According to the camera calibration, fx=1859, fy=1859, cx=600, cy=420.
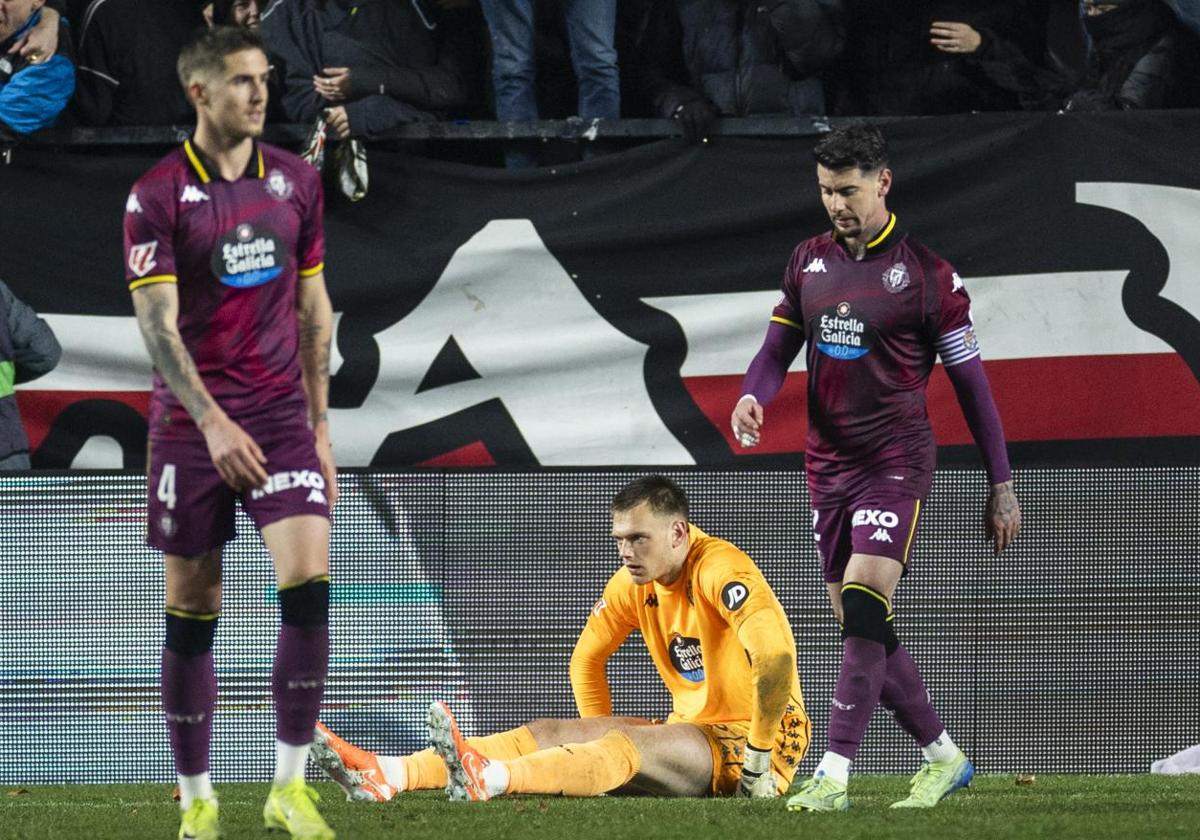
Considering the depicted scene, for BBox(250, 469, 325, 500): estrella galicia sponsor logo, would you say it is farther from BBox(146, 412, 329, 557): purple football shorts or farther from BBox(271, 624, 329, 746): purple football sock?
BBox(271, 624, 329, 746): purple football sock

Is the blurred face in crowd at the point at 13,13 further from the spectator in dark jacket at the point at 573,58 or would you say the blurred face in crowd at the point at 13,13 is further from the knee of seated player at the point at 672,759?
the knee of seated player at the point at 672,759

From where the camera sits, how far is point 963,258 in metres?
8.28

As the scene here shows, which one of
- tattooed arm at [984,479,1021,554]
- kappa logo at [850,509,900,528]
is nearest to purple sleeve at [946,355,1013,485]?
tattooed arm at [984,479,1021,554]

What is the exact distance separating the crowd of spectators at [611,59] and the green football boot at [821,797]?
11.8ft

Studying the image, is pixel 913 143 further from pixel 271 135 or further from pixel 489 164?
pixel 271 135

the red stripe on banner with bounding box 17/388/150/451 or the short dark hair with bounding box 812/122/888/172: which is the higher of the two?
the short dark hair with bounding box 812/122/888/172

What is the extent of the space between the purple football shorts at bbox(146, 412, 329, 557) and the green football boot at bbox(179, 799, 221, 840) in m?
0.66

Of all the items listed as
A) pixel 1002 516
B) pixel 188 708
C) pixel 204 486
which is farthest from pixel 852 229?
pixel 188 708

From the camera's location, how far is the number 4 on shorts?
4875 mm

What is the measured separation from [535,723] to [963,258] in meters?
3.07

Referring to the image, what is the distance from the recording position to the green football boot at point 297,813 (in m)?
4.69

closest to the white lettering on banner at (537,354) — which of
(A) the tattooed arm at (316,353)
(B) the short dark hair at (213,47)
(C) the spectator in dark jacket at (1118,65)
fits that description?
(C) the spectator in dark jacket at (1118,65)

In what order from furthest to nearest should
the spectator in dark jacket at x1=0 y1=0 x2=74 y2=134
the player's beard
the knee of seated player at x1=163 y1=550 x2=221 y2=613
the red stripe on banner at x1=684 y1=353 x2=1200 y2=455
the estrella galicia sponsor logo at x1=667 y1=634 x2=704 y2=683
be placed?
the spectator in dark jacket at x1=0 y1=0 x2=74 y2=134, the red stripe on banner at x1=684 y1=353 x2=1200 y2=455, the estrella galicia sponsor logo at x1=667 y1=634 x2=704 y2=683, the player's beard, the knee of seated player at x1=163 y1=550 x2=221 y2=613

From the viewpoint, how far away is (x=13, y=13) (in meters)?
8.38
